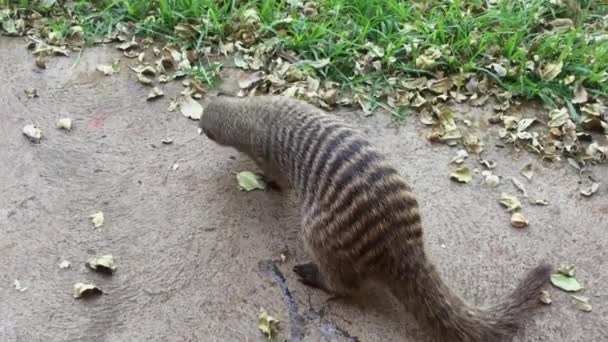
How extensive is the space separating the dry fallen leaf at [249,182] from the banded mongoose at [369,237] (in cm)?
33

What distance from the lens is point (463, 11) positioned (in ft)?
10.3

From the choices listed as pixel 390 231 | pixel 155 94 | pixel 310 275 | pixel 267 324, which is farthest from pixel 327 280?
pixel 155 94

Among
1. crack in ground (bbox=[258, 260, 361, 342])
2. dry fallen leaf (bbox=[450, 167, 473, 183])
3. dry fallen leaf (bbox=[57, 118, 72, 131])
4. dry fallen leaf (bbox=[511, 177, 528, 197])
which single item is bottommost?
dry fallen leaf (bbox=[57, 118, 72, 131])

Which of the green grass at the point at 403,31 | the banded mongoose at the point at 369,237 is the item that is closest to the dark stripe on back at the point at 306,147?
the banded mongoose at the point at 369,237

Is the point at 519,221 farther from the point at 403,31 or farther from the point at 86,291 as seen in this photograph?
the point at 86,291

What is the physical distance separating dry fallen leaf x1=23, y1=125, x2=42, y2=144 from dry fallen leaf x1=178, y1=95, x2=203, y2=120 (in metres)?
0.58

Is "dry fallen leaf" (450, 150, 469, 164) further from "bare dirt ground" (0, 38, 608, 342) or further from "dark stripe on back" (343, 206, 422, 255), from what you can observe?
"dark stripe on back" (343, 206, 422, 255)

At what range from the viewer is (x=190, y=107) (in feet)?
9.06

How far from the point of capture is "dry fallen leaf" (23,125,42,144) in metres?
2.63

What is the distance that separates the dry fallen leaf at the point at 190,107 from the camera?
8.97ft

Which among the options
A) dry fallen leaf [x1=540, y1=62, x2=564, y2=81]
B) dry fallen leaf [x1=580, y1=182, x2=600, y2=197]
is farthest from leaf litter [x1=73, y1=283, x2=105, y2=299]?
dry fallen leaf [x1=540, y1=62, x2=564, y2=81]

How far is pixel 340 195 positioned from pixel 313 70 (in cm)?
108

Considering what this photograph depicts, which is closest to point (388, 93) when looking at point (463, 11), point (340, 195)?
point (463, 11)

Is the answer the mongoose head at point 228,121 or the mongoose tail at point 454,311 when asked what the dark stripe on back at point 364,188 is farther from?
the mongoose head at point 228,121
